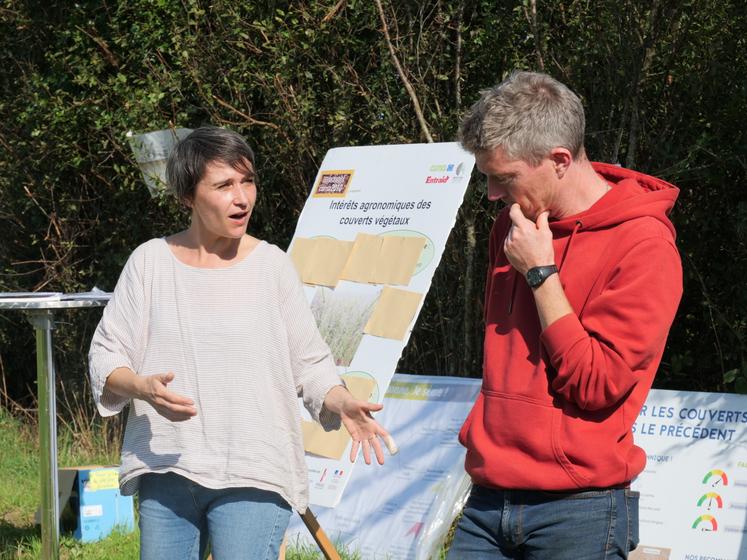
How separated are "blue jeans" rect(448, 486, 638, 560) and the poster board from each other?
1640 mm

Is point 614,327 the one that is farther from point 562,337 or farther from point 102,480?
point 102,480

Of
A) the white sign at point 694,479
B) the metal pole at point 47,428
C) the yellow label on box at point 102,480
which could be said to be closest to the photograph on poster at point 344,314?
the metal pole at point 47,428

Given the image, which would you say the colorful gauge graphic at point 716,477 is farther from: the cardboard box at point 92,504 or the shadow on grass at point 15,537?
the shadow on grass at point 15,537

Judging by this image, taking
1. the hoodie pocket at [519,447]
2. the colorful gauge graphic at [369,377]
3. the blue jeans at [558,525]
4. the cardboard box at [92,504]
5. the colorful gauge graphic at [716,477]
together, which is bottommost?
the cardboard box at [92,504]

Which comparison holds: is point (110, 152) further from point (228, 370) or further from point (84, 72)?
point (228, 370)

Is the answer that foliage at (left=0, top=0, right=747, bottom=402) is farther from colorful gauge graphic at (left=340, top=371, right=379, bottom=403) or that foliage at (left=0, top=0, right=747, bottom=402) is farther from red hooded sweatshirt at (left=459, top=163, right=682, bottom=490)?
red hooded sweatshirt at (left=459, top=163, right=682, bottom=490)

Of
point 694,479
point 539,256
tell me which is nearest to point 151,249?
point 539,256

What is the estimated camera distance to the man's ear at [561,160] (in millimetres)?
2004

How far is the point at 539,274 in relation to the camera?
6.42 feet

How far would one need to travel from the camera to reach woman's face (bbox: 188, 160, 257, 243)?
8.71ft

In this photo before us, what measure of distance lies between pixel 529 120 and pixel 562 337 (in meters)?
0.44

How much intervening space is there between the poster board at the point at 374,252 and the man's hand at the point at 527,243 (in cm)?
169

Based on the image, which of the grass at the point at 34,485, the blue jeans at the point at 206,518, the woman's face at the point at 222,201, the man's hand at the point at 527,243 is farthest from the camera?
the grass at the point at 34,485

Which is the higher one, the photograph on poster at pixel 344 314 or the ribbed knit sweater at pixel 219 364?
the ribbed knit sweater at pixel 219 364
